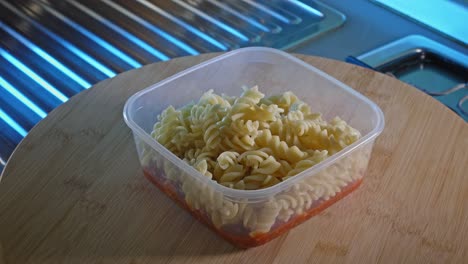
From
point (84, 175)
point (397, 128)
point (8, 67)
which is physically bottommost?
point (8, 67)

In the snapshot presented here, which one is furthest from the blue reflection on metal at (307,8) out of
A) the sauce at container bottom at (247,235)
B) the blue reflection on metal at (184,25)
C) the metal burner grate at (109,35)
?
the sauce at container bottom at (247,235)

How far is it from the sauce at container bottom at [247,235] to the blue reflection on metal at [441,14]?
741 millimetres

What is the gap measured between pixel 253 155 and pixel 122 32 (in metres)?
0.81

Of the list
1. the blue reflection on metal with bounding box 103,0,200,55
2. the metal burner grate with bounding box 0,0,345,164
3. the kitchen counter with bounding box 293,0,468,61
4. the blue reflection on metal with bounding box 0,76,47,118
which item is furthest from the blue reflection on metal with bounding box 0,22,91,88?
the kitchen counter with bounding box 293,0,468,61

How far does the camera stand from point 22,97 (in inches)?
51.4

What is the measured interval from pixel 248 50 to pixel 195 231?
0.36 m

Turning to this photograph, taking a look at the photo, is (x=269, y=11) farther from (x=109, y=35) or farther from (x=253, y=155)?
(x=253, y=155)

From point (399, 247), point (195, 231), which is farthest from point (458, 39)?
point (195, 231)

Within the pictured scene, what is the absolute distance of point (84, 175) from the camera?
91 centimetres

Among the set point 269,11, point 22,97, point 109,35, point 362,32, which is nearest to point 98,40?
point 109,35

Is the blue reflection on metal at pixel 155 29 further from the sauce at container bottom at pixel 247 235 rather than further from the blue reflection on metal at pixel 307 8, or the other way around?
the sauce at container bottom at pixel 247 235

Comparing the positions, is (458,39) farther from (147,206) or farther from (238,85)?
(147,206)

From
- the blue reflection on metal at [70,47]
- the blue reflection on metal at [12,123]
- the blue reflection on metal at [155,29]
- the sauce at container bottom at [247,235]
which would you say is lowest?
the blue reflection on metal at [12,123]

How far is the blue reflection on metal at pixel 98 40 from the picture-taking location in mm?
1401
